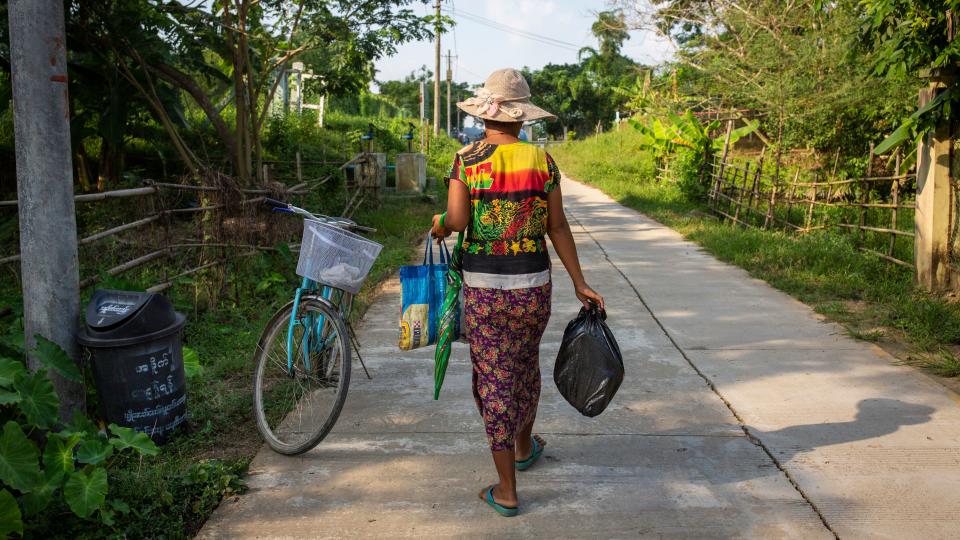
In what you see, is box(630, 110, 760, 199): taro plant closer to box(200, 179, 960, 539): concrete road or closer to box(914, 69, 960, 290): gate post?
box(914, 69, 960, 290): gate post

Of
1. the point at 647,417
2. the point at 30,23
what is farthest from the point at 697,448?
the point at 30,23

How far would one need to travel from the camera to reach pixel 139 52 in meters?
11.1

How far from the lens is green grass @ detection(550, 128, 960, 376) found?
20.2ft

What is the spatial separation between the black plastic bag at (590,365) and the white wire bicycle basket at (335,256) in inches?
39.8

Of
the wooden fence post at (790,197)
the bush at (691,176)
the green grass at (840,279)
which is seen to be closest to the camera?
the green grass at (840,279)

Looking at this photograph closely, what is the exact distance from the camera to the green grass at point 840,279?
20.2 ft

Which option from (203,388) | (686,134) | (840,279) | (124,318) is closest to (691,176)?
(686,134)

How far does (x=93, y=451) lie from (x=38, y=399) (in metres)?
0.29

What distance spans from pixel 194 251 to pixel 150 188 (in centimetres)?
89

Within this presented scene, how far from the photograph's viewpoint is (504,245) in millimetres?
3219

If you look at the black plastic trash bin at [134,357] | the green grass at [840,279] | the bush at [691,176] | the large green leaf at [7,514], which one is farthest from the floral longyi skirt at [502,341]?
the bush at [691,176]

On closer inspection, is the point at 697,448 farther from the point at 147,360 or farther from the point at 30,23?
the point at 30,23

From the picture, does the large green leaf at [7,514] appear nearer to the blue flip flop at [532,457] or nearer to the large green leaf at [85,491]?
the large green leaf at [85,491]

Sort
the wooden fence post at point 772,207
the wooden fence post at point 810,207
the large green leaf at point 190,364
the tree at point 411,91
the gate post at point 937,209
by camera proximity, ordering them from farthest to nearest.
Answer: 1. the tree at point 411,91
2. the wooden fence post at point 772,207
3. the wooden fence post at point 810,207
4. the gate post at point 937,209
5. the large green leaf at point 190,364
